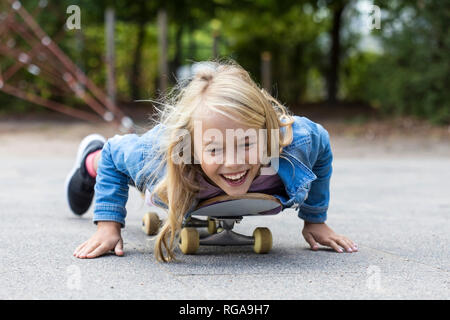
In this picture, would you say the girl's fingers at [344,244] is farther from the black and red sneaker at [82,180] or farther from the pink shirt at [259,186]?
the black and red sneaker at [82,180]

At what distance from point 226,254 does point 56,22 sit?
991cm

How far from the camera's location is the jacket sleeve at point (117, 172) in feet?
8.41

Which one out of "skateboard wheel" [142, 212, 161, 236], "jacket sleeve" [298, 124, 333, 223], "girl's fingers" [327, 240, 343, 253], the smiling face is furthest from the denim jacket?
"skateboard wheel" [142, 212, 161, 236]

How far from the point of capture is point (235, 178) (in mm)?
2346

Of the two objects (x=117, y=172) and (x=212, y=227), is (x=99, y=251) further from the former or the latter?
(x=212, y=227)

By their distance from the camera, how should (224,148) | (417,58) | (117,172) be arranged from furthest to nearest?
(417,58)
(117,172)
(224,148)

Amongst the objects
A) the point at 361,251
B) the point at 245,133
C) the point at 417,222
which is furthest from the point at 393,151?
the point at 245,133

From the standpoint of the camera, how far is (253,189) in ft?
8.29

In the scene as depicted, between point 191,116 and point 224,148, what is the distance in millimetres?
182

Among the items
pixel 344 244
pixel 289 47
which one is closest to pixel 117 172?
pixel 344 244

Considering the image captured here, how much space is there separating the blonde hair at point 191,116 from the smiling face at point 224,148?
0.12 feet

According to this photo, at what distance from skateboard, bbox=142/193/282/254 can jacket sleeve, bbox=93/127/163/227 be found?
10.9 inches

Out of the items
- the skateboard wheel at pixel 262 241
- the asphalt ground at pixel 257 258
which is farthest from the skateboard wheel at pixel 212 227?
the skateboard wheel at pixel 262 241
